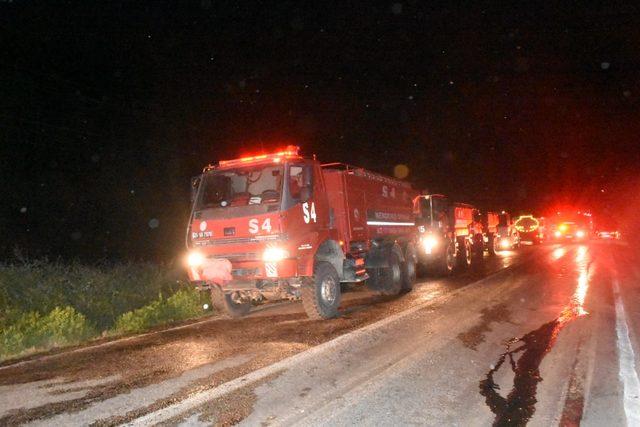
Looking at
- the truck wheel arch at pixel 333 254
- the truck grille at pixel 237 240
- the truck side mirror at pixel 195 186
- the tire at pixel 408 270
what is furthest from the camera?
the tire at pixel 408 270

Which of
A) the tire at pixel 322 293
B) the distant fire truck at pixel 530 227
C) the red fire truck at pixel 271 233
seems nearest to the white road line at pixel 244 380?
the tire at pixel 322 293

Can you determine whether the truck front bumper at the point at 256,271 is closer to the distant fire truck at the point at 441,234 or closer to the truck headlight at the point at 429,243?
the distant fire truck at the point at 441,234

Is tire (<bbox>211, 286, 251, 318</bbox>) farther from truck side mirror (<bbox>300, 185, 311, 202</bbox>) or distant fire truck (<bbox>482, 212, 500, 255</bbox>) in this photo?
distant fire truck (<bbox>482, 212, 500, 255</bbox>)

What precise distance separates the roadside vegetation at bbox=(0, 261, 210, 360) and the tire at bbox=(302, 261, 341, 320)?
9.75ft

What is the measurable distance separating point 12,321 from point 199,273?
10.6 ft

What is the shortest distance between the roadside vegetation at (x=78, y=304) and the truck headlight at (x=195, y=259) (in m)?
1.46

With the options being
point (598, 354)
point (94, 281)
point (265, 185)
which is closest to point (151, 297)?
point (94, 281)

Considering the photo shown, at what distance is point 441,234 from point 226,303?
11817mm

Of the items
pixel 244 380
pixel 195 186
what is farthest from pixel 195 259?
pixel 244 380

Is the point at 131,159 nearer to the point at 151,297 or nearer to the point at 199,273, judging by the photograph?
the point at 151,297

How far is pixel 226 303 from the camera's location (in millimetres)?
11055

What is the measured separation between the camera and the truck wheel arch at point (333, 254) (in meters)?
10.7

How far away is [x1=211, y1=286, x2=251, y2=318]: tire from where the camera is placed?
36.0 ft

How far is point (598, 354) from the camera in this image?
7.57 meters
